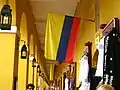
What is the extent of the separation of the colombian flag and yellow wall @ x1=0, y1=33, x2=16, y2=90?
81cm

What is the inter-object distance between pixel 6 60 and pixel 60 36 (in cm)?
113

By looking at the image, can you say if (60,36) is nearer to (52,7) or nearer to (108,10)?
(108,10)

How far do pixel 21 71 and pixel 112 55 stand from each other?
6.59 meters

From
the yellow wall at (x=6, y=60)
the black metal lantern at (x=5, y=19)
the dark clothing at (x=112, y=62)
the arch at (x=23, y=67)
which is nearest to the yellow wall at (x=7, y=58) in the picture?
the yellow wall at (x=6, y=60)

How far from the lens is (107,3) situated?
14.8 ft

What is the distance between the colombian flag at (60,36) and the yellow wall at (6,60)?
81 cm

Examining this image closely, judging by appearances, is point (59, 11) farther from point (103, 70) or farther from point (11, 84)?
point (103, 70)

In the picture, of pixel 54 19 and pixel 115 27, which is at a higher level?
pixel 54 19

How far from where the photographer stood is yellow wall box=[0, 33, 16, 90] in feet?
21.2

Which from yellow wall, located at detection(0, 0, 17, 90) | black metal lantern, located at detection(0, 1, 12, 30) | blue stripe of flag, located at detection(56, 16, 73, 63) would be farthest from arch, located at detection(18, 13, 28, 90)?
black metal lantern, located at detection(0, 1, 12, 30)

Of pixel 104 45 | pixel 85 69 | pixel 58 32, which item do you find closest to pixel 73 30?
pixel 58 32

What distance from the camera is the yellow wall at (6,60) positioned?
6461 millimetres

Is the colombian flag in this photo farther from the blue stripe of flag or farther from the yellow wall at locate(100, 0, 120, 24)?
the yellow wall at locate(100, 0, 120, 24)

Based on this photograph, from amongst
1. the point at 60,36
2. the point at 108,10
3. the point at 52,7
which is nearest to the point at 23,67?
the point at 52,7
